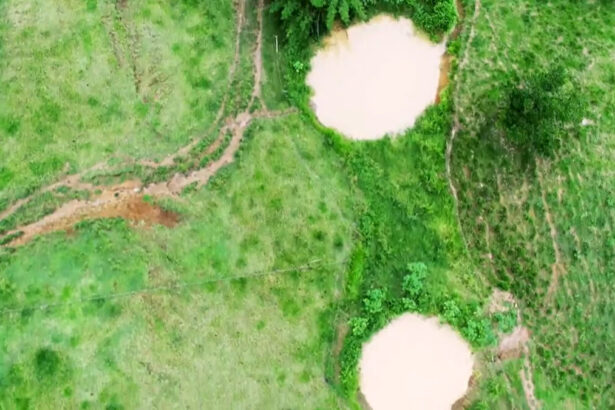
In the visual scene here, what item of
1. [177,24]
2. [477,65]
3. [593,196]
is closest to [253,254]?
[177,24]

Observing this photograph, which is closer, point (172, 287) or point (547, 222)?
point (172, 287)

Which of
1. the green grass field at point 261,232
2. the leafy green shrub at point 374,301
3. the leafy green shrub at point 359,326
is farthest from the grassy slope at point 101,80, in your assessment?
the leafy green shrub at point 359,326

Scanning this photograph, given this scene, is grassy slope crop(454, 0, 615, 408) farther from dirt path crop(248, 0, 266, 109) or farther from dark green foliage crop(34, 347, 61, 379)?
dark green foliage crop(34, 347, 61, 379)

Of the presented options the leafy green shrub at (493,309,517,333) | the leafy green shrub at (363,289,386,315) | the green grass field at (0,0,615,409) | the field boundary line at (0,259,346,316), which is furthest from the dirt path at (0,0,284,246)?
the leafy green shrub at (493,309,517,333)

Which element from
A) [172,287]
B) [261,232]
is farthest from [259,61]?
[172,287]

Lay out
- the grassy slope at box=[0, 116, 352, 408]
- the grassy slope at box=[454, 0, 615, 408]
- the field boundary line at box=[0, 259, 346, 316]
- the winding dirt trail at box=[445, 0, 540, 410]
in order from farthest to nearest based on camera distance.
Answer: the grassy slope at box=[454, 0, 615, 408], the winding dirt trail at box=[445, 0, 540, 410], the field boundary line at box=[0, 259, 346, 316], the grassy slope at box=[0, 116, 352, 408]

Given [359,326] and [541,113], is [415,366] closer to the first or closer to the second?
[359,326]

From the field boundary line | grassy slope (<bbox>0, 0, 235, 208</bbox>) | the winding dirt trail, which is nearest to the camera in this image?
the field boundary line

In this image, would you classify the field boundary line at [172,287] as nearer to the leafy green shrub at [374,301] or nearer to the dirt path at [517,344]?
the leafy green shrub at [374,301]
